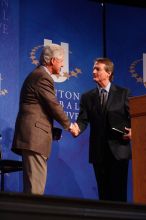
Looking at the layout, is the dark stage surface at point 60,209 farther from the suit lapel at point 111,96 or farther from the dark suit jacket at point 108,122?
the suit lapel at point 111,96

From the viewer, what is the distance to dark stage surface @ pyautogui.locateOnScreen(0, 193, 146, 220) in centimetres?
222

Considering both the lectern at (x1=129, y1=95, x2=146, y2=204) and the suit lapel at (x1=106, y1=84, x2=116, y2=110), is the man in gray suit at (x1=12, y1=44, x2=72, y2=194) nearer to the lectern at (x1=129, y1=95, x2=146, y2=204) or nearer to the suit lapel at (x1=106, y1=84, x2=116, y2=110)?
the suit lapel at (x1=106, y1=84, x2=116, y2=110)

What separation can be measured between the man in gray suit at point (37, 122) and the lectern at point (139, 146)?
126 cm

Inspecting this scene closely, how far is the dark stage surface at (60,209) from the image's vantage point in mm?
2225

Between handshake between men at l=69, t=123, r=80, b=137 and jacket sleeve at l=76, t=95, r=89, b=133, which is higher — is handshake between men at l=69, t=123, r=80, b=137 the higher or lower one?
the lower one

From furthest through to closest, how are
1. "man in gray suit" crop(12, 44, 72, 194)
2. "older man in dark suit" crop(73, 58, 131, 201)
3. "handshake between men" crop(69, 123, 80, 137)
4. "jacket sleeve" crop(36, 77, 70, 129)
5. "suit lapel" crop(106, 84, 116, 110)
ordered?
1. "suit lapel" crop(106, 84, 116, 110)
2. "handshake between men" crop(69, 123, 80, 137)
3. "older man in dark suit" crop(73, 58, 131, 201)
4. "jacket sleeve" crop(36, 77, 70, 129)
5. "man in gray suit" crop(12, 44, 72, 194)

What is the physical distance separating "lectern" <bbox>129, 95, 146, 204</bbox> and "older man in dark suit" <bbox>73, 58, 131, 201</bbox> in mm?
1638

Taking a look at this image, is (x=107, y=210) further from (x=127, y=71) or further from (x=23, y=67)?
(x=127, y=71)

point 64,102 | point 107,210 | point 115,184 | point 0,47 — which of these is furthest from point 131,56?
point 107,210

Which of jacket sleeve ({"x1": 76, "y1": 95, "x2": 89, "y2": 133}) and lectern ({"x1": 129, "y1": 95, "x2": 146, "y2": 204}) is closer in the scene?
lectern ({"x1": 129, "y1": 95, "x2": 146, "y2": 204})

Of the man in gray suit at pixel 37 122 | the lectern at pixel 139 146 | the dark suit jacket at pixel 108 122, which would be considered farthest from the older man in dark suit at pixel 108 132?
the lectern at pixel 139 146

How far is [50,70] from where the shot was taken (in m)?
4.57

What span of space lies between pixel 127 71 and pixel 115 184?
7.01 ft

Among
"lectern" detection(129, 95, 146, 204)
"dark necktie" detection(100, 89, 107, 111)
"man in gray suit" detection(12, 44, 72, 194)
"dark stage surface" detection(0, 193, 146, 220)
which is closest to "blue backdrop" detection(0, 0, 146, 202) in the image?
"dark necktie" detection(100, 89, 107, 111)
